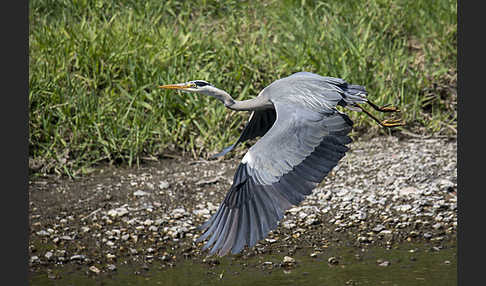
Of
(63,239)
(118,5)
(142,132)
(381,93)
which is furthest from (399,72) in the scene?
(63,239)

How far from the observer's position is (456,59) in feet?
27.7

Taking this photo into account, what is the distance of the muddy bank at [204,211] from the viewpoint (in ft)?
19.1

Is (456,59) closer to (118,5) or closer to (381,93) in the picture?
(381,93)

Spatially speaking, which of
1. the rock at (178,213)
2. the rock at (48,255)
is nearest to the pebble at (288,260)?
the rock at (178,213)

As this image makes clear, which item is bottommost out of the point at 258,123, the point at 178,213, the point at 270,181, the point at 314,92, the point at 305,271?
the point at 305,271

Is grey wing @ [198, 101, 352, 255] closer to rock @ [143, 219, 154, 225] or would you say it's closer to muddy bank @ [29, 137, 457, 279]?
muddy bank @ [29, 137, 457, 279]

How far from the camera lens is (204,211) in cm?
638

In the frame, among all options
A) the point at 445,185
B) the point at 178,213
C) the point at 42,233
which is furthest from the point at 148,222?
the point at 445,185

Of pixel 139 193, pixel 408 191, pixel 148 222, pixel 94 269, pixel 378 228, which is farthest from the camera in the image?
pixel 139 193

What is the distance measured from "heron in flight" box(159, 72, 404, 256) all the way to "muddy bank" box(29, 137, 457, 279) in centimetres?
131

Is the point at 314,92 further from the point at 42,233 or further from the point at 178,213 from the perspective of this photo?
the point at 42,233

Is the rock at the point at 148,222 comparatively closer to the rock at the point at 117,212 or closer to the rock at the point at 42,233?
the rock at the point at 117,212

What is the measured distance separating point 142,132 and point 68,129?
74 cm

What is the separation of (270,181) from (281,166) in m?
0.12
